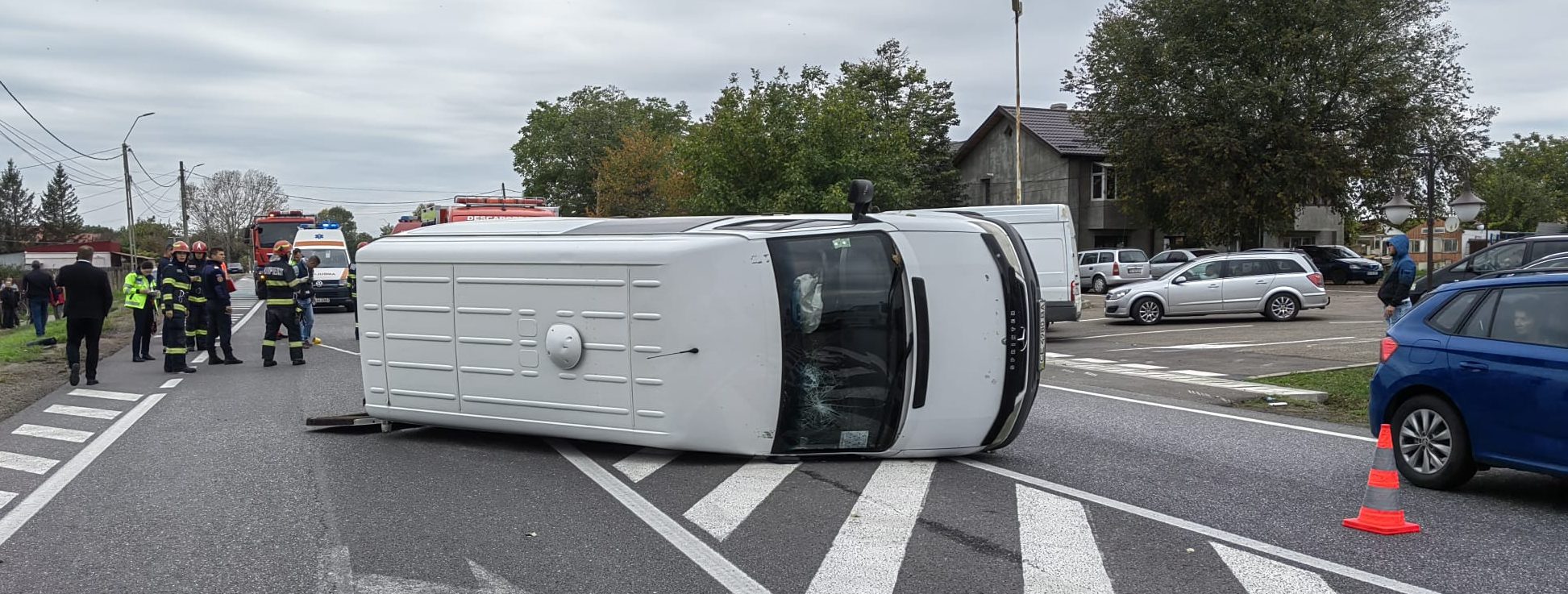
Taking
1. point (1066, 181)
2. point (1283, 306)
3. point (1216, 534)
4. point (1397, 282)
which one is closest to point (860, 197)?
point (1216, 534)

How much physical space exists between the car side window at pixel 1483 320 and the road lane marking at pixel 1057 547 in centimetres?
264

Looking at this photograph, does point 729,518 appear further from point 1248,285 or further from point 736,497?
point 1248,285

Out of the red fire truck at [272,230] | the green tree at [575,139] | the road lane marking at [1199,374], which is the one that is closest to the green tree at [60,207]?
the green tree at [575,139]

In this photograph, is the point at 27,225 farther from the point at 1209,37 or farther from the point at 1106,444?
the point at 1106,444

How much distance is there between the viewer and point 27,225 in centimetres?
10519

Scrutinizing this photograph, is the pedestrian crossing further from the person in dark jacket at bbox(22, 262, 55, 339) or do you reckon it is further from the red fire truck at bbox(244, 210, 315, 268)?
the red fire truck at bbox(244, 210, 315, 268)

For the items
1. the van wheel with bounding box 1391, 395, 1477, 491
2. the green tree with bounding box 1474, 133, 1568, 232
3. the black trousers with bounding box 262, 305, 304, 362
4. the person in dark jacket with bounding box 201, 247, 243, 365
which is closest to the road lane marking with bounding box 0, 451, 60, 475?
the black trousers with bounding box 262, 305, 304, 362

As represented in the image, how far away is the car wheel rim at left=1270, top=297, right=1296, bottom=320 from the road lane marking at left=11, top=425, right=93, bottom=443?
812 inches

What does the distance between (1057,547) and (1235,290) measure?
19.2 m

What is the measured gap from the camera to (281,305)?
16016 mm

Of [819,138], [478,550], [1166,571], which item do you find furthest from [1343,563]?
[819,138]

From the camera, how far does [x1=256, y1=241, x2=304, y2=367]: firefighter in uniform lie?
15648 mm

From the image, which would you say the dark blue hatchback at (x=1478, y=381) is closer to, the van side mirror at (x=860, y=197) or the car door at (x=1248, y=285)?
the van side mirror at (x=860, y=197)

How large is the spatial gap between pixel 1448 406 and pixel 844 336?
3.66 metres
